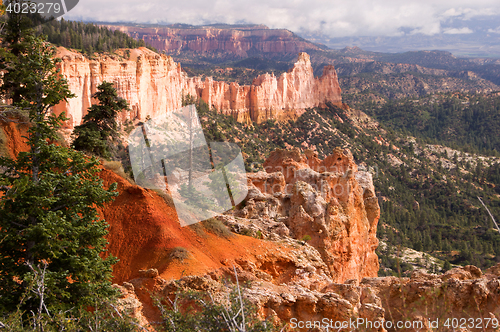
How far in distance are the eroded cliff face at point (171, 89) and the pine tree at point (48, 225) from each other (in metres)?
1.29

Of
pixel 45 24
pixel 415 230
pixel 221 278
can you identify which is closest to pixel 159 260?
pixel 221 278

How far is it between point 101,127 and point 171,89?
5532cm

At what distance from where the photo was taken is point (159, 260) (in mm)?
14781

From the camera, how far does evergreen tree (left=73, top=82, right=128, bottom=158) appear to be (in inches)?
940

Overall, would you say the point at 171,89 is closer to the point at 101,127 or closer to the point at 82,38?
the point at 82,38

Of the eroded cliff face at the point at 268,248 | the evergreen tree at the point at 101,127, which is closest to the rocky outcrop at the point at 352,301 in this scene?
the eroded cliff face at the point at 268,248

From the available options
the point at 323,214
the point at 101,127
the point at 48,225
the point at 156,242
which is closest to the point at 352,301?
the point at 156,242

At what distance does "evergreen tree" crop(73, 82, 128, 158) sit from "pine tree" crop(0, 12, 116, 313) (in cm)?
1204

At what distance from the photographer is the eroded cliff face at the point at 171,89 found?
5497 cm

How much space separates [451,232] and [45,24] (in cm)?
7695

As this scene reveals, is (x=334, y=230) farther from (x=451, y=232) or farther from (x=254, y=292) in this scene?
(x=451, y=232)

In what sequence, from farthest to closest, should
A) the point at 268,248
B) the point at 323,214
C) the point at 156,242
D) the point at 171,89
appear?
the point at 171,89, the point at 323,214, the point at 268,248, the point at 156,242

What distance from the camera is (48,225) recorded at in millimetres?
10062

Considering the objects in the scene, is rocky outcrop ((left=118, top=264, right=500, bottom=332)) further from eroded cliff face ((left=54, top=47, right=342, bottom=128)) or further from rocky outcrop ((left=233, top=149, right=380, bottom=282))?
eroded cliff face ((left=54, top=47, right=342, bottom=128))
